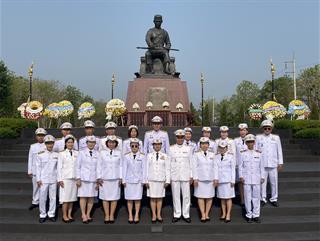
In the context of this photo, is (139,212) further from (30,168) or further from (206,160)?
(30,168)

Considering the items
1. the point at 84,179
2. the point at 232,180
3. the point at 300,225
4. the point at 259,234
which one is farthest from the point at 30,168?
the point at 300,225

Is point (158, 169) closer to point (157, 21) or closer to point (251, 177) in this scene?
point (251, 177)

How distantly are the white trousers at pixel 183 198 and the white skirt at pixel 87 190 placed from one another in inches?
55.2

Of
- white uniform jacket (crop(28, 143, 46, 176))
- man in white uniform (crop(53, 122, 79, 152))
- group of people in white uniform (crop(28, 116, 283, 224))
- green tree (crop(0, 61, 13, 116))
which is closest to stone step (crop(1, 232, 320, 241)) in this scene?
group of people in white uniform (crop(28, 116, 283, 224))

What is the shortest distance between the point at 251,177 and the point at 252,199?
0.38m

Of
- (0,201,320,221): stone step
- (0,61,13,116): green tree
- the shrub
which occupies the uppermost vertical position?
(0,61,13,116): green tree

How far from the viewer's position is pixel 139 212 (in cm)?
632

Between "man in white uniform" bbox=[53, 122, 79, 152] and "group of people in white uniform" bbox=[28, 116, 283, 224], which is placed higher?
"man in white uniform" bbox=[53, 122, 79, 152]

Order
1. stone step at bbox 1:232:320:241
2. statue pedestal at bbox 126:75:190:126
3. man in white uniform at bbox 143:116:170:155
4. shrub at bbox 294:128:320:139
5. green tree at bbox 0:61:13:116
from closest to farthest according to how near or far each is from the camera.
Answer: stone step at bbox 1:232:320:241
man in white uniform at bbox 143:116:170:155
shrub at bbox 294:128:320:139
statue pedestal at bbox 126:75:190:126
green tree at bbox 0:61:13:116

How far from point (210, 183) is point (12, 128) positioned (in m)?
8.47

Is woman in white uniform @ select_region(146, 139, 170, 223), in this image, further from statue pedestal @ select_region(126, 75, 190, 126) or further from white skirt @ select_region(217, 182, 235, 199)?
statue pedestal @ select_region(126, 75, 190, 126)

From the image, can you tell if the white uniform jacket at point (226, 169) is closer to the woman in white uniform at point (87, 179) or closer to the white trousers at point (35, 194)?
the woman in white uniform at point (87, 179)

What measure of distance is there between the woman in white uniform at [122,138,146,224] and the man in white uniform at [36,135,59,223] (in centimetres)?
126

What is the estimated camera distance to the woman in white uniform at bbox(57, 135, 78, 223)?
601 centimetres
